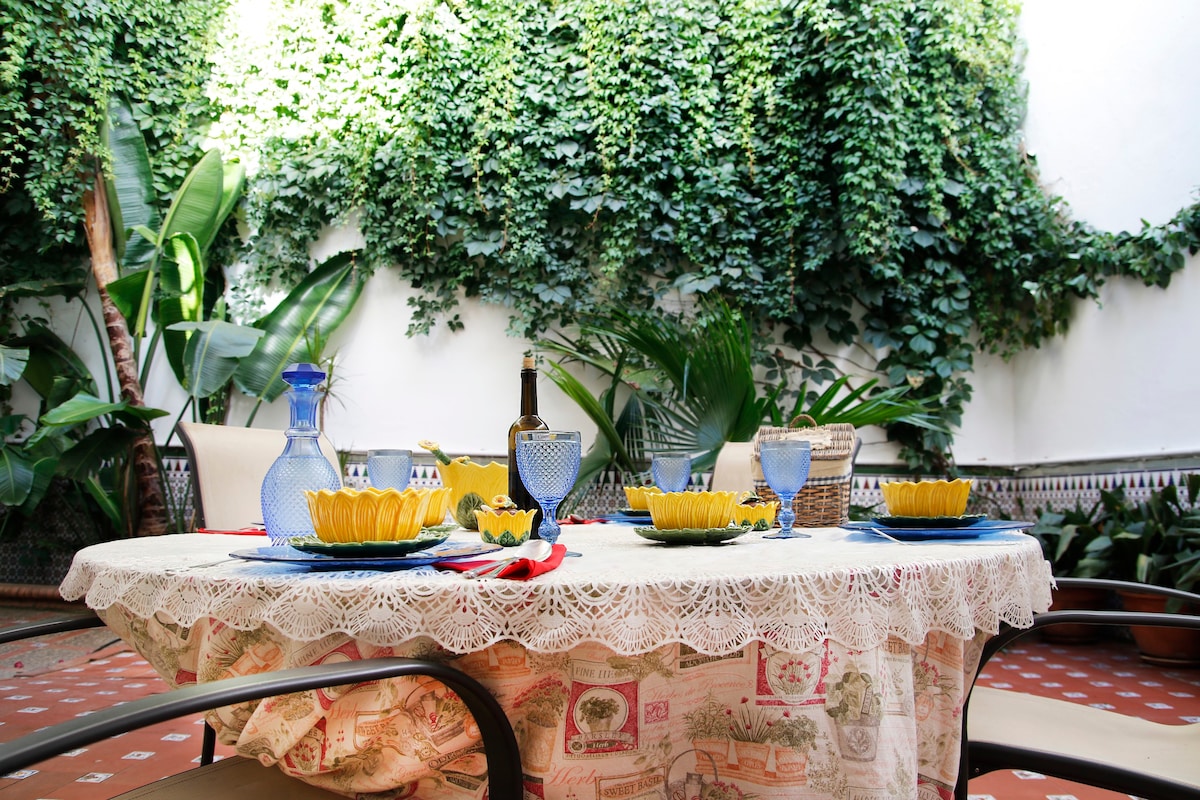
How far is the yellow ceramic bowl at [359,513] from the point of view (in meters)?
0.85

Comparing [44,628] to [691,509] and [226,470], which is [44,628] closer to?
[226,470]

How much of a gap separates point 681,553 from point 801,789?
29cm

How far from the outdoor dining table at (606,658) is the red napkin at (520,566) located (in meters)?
0.02

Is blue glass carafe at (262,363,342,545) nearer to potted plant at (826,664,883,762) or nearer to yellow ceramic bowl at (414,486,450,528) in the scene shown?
yellow ceramic bowl at (414,486,450,528)

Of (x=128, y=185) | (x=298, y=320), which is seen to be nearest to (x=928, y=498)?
(x=298, y=320)

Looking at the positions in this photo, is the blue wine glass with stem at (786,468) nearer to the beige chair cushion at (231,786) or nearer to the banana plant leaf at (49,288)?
the beige chair cushion at (231,786)

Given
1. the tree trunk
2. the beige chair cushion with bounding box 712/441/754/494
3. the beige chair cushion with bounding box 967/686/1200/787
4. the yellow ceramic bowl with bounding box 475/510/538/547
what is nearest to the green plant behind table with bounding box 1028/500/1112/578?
the beige chair cushion with bounding box 712/441/754/494

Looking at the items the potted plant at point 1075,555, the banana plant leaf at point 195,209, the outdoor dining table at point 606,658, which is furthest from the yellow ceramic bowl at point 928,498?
the banana plant leaf at point 195,209

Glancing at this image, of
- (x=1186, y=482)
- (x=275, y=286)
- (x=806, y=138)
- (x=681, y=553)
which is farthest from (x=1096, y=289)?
(x=275, y=286)

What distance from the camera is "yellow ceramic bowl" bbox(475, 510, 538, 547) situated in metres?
1.03

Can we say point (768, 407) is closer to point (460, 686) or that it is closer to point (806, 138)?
point (806, 138)

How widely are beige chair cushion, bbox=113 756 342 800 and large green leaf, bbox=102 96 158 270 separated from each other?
165 inches

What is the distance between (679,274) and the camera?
14.2 ft

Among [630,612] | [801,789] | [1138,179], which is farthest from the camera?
[1138,179]
